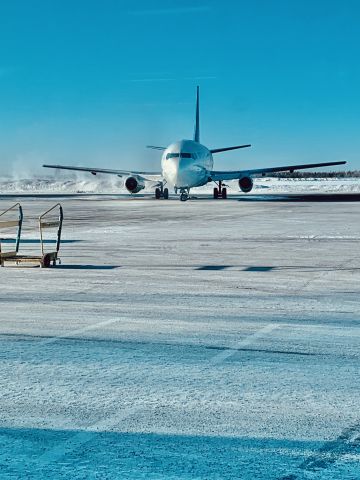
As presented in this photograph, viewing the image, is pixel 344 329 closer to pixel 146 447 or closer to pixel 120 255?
pixel 146 447

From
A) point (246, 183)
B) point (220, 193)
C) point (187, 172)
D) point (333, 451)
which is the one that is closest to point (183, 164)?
point (187, 172)

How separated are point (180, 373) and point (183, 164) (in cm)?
4345

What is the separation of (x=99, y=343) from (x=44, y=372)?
108cm

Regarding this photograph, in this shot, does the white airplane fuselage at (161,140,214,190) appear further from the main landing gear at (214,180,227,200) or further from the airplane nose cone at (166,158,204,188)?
the main landing gear at (214,180,227,200)

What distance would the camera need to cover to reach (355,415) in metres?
4.53

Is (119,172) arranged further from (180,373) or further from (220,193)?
(180,373)

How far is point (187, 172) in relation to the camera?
160 ft

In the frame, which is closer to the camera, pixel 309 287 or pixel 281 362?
pixel 281 362

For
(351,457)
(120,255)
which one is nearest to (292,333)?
(351,457)

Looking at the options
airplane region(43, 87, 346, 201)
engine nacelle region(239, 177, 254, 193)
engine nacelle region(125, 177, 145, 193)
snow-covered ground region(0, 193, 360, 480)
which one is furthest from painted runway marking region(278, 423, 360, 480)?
engine nacelle region(125, 177, 145, 193)

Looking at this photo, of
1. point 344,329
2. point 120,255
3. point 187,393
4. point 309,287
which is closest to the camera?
point 187,393

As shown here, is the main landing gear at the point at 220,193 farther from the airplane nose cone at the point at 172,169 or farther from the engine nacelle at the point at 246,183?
the airplane nose cone at the point at 172,169

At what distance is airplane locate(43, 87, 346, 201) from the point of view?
4894cm

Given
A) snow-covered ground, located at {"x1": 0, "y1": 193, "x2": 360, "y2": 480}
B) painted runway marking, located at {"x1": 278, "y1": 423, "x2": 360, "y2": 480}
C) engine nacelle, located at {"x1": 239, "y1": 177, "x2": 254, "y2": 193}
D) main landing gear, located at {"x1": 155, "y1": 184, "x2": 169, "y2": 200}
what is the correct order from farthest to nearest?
main landing gear, located at {"x1": 155, "y1": 184, "x2": 169, "y2": 200}
engine nacelle, located at {"x1": 239, "y1": 177, "x2": 254, "y2": 193}
snow-covered ground, located at {"x1": 0, "y1": 193, "x2": 360, "y2": 480}
painted runway marking, located at {"x1": 278, "y1": 423, "x2": 360, "y2": 480}
